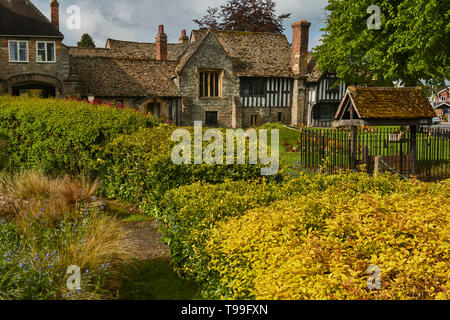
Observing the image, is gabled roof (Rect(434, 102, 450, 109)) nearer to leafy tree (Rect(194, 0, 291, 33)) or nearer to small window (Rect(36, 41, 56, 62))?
leafy tree (Rect(194, 0, 291, 33))

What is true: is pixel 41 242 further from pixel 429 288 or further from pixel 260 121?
pixel 260 121

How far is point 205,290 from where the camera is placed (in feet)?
16.6

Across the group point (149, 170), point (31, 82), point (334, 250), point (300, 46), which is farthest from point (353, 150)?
point (31, 82)

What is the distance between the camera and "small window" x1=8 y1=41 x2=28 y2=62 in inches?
1067

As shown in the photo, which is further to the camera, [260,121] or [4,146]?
[260,121]

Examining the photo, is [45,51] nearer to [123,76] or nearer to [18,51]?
[18,51]

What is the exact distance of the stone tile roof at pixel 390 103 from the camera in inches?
490

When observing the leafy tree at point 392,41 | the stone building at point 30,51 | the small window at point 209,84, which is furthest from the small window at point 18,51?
the leafy tree at point 392,41

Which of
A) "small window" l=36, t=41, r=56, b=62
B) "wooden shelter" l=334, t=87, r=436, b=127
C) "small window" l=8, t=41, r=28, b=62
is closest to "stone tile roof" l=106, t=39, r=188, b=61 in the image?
"small window" l=36, t=41, r=56, b=62

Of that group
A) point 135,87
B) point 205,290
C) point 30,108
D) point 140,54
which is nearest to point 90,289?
point 205,290

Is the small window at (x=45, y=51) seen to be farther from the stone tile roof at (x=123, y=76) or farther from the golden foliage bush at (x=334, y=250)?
the golden foliage bush at (x=334, y=250)

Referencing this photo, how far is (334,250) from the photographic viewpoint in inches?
151

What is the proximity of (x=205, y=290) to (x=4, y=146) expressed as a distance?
9.02 metres

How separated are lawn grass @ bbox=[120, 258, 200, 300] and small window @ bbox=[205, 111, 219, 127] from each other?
28.1 meters
